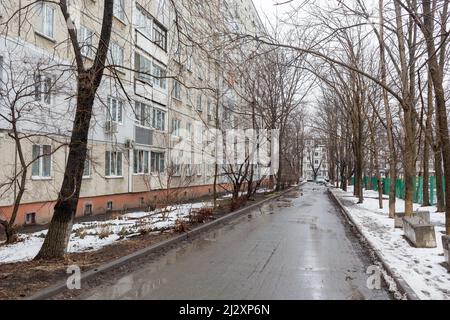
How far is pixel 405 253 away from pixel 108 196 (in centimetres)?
1596

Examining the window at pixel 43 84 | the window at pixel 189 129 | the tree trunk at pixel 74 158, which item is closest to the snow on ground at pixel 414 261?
the tree trunk at pixel 74 158

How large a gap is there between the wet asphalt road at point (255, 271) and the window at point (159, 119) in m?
15.5

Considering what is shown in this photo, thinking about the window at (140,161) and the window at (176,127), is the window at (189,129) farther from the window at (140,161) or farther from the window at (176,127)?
the window at (140,161)

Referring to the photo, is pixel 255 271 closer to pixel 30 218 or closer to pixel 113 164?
pixel 30 218

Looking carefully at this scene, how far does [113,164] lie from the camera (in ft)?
75.2

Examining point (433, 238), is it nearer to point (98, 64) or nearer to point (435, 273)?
point (435, 273)

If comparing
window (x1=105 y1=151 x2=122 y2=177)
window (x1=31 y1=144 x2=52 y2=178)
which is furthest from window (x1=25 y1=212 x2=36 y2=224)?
window (x1=105 y1=151 x2=122 y2=177)

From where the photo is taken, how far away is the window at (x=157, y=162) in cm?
2809

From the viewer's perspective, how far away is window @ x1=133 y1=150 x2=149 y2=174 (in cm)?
2528

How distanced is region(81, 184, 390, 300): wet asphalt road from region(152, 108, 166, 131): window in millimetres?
15480

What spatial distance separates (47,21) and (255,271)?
14.3m

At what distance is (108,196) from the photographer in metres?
22.2
